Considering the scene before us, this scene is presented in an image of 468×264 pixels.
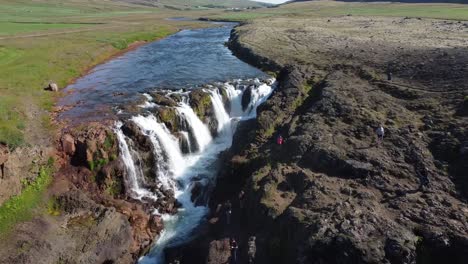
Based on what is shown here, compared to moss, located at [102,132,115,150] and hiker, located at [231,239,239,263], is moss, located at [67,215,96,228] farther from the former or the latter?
hiker, located at [231,239,239,263]

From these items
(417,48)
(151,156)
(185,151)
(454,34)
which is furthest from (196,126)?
(454,34)

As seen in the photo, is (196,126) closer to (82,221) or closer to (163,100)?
(163,100)

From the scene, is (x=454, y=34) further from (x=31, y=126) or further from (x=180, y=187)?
(x=31, y=126)

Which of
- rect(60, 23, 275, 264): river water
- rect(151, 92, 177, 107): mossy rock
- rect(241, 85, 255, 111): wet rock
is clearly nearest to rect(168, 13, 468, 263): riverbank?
rect(60, 23, 275, 264): river water

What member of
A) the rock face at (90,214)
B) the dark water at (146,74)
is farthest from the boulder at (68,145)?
the dark water at (146,74)

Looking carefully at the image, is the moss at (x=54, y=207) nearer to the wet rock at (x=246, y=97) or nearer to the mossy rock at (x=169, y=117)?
the mossy rock at (x=169, y=117)
